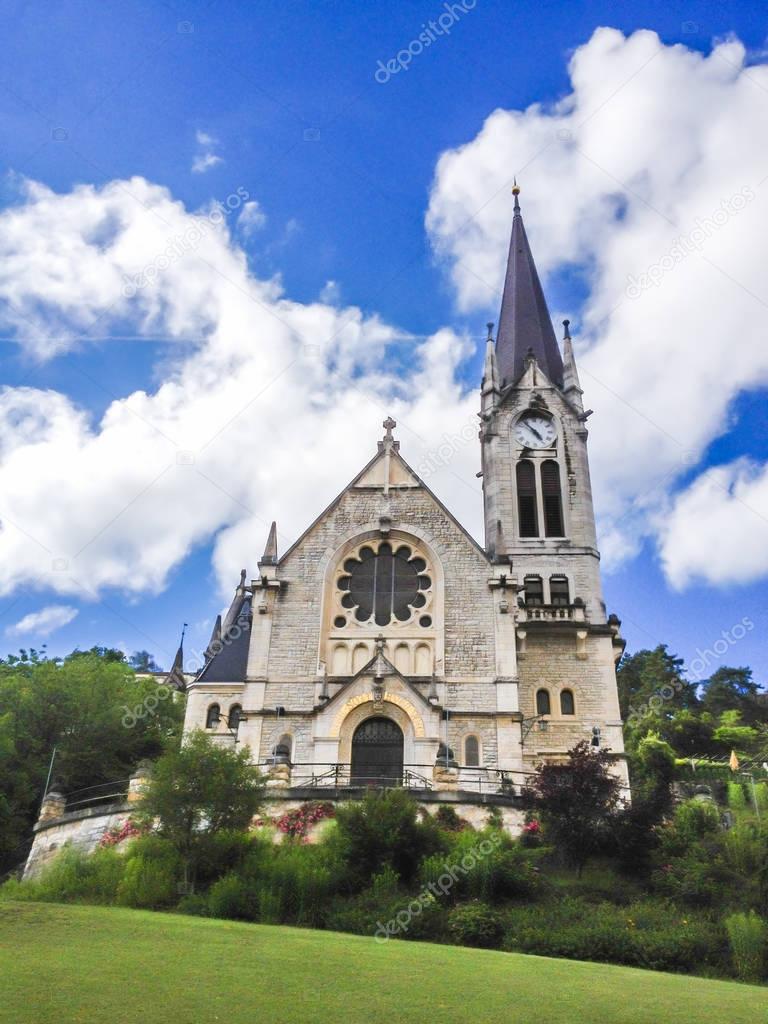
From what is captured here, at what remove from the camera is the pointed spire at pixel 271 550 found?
33.0 metres

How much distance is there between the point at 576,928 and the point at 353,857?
5.65m

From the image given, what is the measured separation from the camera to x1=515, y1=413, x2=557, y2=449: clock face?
41.0 metres

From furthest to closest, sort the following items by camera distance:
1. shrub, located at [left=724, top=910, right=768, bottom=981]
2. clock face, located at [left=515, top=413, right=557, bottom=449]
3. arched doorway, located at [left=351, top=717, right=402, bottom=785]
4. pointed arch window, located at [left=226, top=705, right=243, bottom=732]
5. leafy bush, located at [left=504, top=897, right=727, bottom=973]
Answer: clock face, located at [left=515, top=413, right=557, bottom=449]
pointed arch window, located at [left=226, top=705, right=243, bottom=732]
arched doorway, located at [left=351, top=717, right=402, bottom=785]
leafy bush, located at [left=504, top=897, right=727, bottom=973]
shrub, located at [left=724, top=910, right=768, bottom=981]

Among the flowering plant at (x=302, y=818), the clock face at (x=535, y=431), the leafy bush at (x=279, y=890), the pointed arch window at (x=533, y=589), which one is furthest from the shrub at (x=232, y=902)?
the clock face at (x=535, y=431)

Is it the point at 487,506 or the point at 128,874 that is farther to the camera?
the point at 487,506

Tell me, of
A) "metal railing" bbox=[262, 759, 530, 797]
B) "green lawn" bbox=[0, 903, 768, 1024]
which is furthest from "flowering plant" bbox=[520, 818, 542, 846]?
"green lawn" bbox=[0, 903, 768, 1024]

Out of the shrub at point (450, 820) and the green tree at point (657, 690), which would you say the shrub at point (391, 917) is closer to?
the shrub at point (450, 820)

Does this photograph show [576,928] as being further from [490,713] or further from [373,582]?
[373,582]

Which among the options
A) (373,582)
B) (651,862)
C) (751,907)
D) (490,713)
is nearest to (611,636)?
(490,713)

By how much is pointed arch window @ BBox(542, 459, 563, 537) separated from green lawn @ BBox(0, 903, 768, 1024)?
2502cm

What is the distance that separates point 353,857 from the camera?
Result: 2081 cm

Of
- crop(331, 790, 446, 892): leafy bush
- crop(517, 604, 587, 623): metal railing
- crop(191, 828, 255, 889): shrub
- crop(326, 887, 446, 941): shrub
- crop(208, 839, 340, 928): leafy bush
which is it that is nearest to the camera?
crop(326, 887, 446, 941): shrub

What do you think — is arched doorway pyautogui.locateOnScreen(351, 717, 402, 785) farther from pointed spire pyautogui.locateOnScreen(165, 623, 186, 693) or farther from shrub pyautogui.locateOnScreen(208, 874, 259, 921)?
pointed spire pyautogui.locateOnScreen(165, 623, 186, 693)

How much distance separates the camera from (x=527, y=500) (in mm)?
39719
